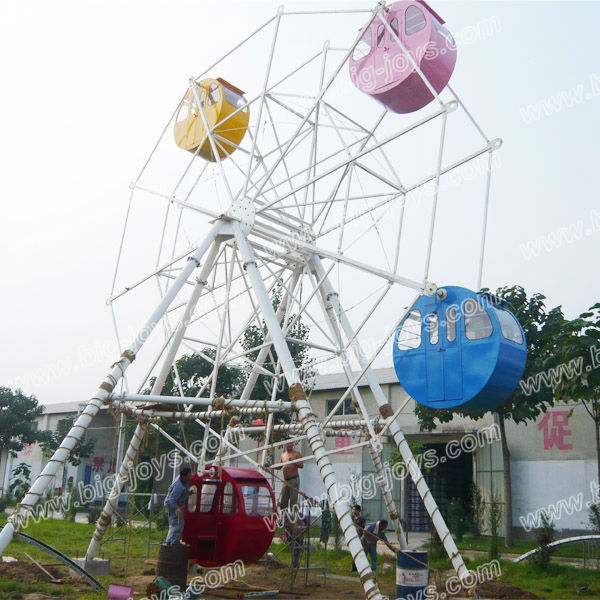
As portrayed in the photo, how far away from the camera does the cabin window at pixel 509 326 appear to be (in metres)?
11.5

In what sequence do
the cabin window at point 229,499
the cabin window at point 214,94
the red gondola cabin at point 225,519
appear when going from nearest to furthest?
the red gondola cabin at point 225,519 < the cabin window at point 229,499 < the cabin window at point 214,94

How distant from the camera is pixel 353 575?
16.0 metres

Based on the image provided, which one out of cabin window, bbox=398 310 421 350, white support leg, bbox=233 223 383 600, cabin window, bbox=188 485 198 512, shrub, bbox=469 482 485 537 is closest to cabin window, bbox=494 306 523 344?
cabin window, bbox=398 310 421 350

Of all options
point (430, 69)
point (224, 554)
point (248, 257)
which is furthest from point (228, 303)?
point (430, 69)

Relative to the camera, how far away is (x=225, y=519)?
13078 mm

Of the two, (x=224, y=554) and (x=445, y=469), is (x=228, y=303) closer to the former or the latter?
(x=224, y=554)

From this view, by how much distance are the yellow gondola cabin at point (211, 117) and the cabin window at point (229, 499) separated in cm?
847

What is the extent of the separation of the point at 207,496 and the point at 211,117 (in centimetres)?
977

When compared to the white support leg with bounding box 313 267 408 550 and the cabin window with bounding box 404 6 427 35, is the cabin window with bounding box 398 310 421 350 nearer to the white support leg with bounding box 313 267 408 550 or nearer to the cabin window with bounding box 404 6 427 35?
the white support leg with bounding box 313 267 408 550

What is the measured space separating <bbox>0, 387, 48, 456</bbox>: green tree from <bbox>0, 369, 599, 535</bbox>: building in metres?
14.4

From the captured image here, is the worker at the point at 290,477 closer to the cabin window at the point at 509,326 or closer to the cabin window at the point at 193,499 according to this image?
the cabin window at the point at 193,499

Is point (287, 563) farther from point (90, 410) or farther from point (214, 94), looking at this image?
point (214, 94)

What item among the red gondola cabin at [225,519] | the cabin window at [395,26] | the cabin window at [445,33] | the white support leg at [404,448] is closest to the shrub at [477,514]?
the white support leg at [404,448]

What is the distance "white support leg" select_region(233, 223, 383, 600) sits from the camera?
1069 centimetres
